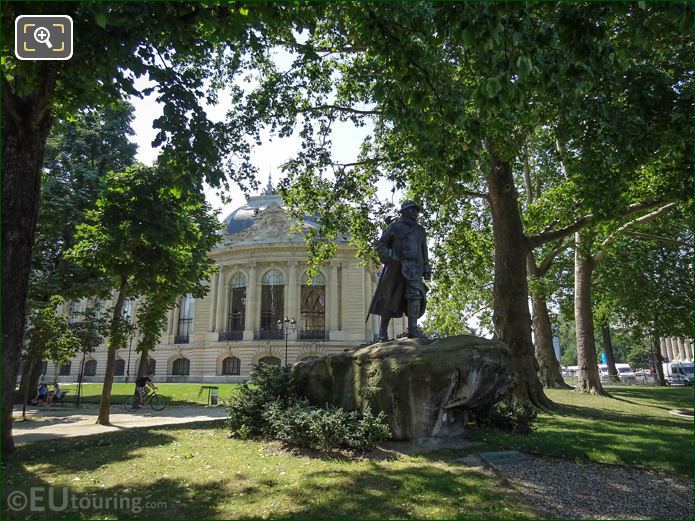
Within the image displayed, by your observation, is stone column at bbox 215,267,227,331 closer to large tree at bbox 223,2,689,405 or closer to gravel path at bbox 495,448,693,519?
large tree at bbox 223,2,689,405

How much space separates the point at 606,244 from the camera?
18359 mm

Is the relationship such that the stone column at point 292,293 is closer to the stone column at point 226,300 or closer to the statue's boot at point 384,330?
the stone column at point 226,300

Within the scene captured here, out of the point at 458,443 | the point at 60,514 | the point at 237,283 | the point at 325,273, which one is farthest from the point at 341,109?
the point at 237,283

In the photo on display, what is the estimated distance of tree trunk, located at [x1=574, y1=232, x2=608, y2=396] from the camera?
19.1m

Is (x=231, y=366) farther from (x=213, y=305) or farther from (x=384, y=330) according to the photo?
(x=384, y=330)

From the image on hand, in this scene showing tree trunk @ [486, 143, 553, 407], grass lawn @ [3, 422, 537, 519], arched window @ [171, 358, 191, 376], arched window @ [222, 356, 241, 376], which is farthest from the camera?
arched window @ [171, 358, 191, 376]

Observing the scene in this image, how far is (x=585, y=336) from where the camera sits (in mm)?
19484

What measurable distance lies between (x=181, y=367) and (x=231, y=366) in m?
6.42

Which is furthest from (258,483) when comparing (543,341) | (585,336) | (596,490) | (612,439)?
(543,341)

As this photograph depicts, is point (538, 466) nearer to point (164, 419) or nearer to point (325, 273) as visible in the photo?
point (164, 419)

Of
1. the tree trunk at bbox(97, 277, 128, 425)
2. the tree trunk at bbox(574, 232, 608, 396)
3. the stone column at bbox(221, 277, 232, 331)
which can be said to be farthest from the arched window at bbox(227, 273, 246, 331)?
the tree trunk at bbox(574, 232, 608, 396)

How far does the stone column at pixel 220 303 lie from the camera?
44.6 m

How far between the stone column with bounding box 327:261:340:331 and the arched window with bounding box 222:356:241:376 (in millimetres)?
9184

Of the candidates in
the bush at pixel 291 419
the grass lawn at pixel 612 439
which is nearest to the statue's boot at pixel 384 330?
the bush at pixel 291 419
